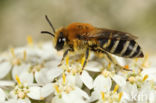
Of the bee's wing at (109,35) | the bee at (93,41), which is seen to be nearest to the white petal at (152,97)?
the bee at (93,41)

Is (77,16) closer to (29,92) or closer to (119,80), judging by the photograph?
(119,80)

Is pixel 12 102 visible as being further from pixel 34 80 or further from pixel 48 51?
pixel 48 51

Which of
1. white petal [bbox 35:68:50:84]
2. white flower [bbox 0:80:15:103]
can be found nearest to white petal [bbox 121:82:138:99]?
white petal [bbox 35:68:50:84]

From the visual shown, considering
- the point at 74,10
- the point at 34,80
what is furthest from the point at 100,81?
the point at 74,10

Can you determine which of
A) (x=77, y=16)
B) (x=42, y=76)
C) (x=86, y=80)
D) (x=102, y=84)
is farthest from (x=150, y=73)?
(x=77, y=16)

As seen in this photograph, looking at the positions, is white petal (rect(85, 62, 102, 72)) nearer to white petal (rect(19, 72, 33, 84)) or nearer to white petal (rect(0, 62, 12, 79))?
white petal (rect(19, 72, 33, 84))

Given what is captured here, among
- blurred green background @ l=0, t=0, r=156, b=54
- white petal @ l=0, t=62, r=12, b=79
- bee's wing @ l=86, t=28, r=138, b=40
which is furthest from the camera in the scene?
→ blurred green background @ l=0, t=0, r=156, b=54
